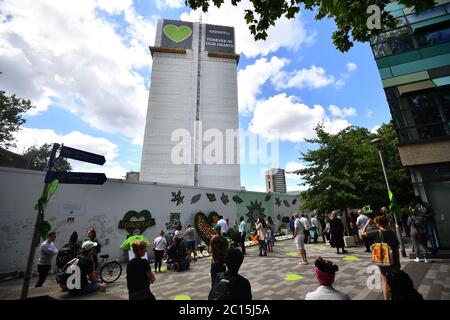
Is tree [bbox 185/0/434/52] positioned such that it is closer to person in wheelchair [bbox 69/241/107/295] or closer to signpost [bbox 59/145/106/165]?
signpost [bbox 59/145/106/165]

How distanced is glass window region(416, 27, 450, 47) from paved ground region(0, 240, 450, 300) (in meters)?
9.92

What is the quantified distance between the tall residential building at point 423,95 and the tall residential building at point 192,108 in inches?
1342

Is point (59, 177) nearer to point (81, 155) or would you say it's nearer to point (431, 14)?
point (81, 155)

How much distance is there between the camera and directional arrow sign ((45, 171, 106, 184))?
5.68 meters

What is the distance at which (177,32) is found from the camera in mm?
50656

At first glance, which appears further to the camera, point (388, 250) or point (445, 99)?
point (445, 99)

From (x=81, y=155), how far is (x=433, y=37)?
1598 cm

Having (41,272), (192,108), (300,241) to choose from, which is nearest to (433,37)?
(300,241)

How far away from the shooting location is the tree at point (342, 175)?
13.1 metres

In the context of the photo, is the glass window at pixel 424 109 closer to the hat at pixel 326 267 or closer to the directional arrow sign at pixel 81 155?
the hat at pixel 326 267

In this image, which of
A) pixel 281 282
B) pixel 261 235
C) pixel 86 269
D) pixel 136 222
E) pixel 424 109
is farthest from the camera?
pixel 136 222

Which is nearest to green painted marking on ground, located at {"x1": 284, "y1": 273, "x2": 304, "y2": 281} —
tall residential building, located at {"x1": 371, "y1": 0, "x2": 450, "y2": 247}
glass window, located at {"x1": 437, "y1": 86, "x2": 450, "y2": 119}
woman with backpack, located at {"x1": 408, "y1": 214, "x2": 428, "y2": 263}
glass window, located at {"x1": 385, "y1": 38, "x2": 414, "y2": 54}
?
woman with backpack, located at {"x1": 408, "y1": 214, "x2": 428, "y2": 263}
